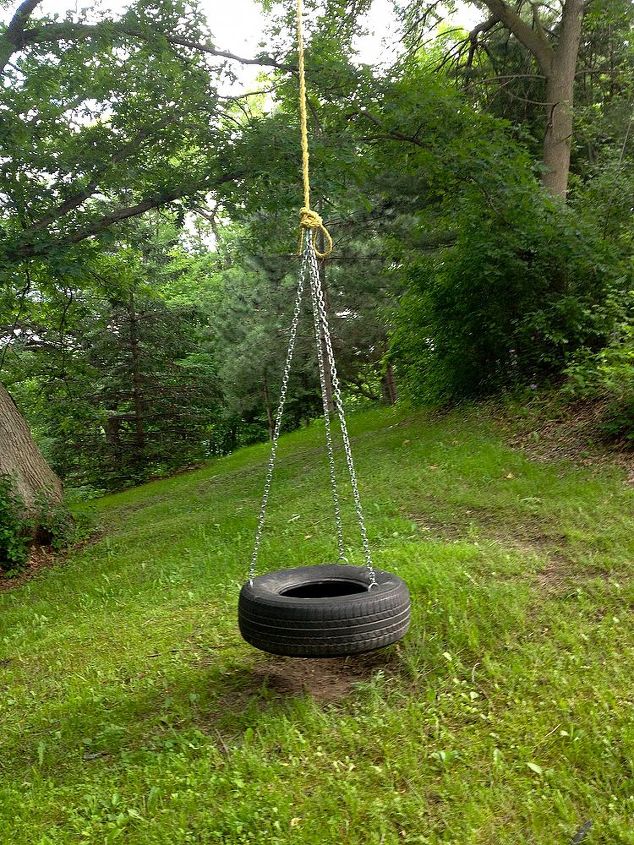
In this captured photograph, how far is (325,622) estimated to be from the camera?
2.80 m

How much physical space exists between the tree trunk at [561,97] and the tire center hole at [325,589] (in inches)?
350

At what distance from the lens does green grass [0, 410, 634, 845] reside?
2.56m

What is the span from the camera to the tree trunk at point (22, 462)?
786 centimetres

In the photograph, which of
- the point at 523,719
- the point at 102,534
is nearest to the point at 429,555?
the point at 523,719

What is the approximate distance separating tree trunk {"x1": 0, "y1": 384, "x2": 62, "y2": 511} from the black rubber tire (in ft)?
18.8

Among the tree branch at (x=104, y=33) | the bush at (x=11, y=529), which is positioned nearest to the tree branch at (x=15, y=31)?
the tree branch at (x=104, y=33)

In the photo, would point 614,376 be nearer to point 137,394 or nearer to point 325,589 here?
point 325,589

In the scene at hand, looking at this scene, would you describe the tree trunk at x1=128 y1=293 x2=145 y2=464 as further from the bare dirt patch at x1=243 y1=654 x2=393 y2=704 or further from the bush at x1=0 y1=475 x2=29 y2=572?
the bare dirt patch at x1=243 y1=654 x2=393 y2=704

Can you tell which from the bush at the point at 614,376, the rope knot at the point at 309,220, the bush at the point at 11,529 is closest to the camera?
the rope knot at the point at 309,220

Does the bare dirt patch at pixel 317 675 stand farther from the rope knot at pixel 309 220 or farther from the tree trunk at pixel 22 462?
the tree trunk at pixel 22 462

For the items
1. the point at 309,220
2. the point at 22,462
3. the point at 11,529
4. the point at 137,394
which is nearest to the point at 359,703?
the point at 309,220

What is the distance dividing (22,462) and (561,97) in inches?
377

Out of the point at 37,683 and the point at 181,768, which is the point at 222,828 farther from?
the point at 37,683

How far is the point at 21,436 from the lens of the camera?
8156 millimetres
